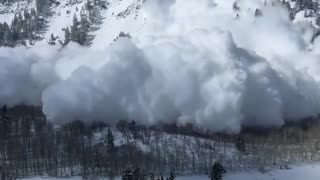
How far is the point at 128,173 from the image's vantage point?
197 m
